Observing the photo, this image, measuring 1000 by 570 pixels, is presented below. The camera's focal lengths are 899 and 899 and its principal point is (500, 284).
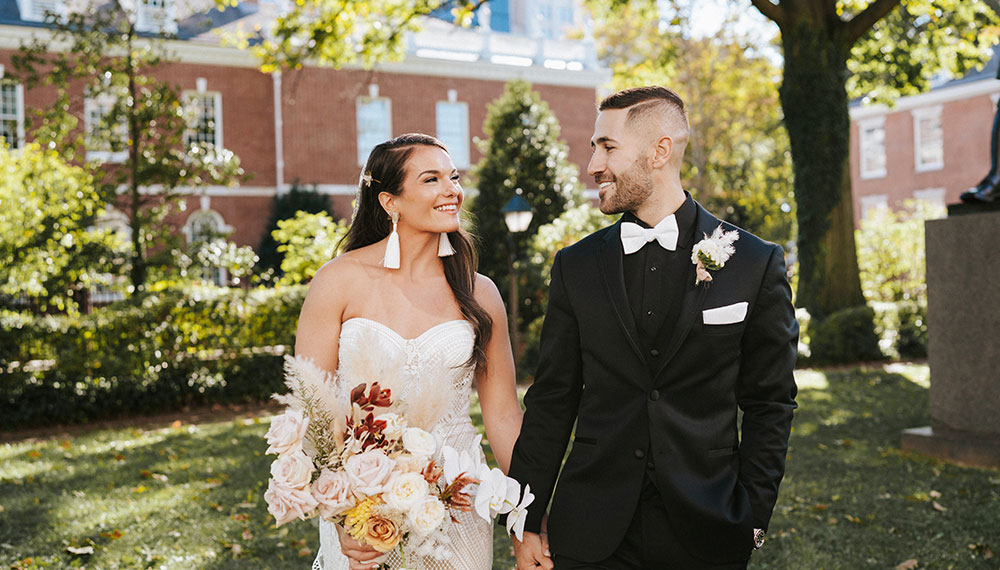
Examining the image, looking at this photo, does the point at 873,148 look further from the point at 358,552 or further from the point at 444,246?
the point at 358,552

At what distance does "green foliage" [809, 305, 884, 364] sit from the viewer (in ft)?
54.3

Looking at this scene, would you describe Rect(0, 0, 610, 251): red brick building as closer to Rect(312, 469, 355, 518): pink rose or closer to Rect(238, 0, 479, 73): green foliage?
Rect(238, 0, 479, 73): green foliage

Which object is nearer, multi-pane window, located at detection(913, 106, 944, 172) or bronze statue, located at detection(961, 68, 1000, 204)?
bronze statue, located at detection(961, 68, 1000, 204)

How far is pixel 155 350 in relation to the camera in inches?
520

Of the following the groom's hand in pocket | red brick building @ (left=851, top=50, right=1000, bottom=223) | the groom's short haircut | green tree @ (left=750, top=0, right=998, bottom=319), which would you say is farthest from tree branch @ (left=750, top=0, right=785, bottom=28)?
red brick building @ (left=851, top=50, right=1000, bottom=223)

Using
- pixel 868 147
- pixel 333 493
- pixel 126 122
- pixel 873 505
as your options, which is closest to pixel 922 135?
pixel 868 147

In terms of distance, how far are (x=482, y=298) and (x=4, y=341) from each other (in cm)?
1062

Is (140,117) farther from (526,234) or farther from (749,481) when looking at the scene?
(749,481)

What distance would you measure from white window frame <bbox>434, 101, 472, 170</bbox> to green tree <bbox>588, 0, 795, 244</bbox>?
5.70 meters

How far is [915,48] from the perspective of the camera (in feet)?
67.7

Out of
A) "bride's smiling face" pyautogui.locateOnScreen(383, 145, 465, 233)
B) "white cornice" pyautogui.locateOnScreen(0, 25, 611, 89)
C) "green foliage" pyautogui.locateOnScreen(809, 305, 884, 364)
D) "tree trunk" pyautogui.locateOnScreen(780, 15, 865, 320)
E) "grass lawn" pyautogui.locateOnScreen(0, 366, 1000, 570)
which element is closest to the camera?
"bride's smiling face" pyautogui.locateOnScreen(383, 145, 465, 233)

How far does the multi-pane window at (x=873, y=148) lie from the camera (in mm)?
39781

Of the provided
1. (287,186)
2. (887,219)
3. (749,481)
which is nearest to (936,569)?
(749,481)

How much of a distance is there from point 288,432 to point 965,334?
23.2ft
